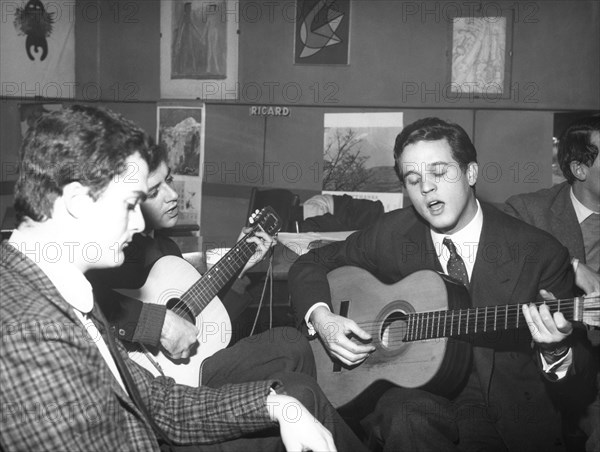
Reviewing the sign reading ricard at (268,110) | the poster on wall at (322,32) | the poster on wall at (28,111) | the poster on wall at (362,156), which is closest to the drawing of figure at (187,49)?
the sign reading ricard at (268,110)

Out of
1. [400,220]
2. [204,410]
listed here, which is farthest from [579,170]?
[204,410]

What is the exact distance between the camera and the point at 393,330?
229 cm

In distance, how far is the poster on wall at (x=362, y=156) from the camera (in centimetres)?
385

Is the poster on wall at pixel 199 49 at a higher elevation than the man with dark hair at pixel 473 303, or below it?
higher

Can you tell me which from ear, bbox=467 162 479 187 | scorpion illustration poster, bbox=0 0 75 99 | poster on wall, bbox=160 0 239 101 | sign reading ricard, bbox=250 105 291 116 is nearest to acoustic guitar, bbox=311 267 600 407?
ear, bbox=467 162 479 187

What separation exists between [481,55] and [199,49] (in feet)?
5.57

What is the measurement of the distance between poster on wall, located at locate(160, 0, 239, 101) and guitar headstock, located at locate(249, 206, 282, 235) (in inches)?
57.0

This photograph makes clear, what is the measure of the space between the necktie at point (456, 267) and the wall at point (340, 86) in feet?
4.71

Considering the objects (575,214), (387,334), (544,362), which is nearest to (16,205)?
(387,334)

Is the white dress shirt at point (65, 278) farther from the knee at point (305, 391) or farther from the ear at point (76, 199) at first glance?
the knee at point (305, 391)

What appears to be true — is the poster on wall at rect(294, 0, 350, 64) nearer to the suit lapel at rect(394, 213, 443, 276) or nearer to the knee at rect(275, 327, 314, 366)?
the suit lapel at rect(394, 213, 443, 276)

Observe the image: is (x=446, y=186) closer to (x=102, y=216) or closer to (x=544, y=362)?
(x=544, y=362)

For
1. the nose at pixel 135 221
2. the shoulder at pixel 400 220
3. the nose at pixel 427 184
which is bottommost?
the shoulder at pixel 400 220

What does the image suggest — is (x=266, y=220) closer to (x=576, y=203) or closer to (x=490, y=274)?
(x=490, y=274)
